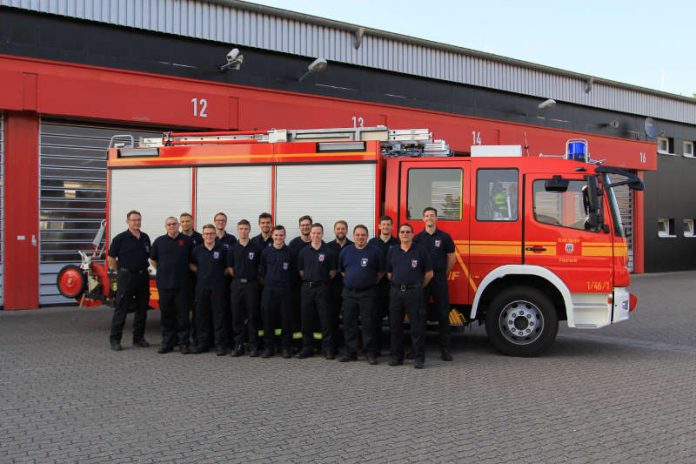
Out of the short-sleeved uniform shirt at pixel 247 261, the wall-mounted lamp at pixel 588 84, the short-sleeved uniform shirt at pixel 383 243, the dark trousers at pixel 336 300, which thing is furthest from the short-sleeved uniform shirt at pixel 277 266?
the wall-mounted lamp at pixel 588 84

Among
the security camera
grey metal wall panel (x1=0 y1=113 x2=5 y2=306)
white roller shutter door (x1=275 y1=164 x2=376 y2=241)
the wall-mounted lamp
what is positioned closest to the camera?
white roller shutter door (x1=275 y1=164 x2=376 y2=241)

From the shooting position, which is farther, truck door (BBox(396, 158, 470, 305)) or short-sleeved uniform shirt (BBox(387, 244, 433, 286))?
truck door (BBox(396, 158, 470, 305))

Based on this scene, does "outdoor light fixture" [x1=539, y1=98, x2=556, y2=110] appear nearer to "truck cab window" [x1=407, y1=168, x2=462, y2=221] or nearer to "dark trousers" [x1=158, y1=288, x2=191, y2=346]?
"truck cab window" [x1=407, y1=168, x2=462, y2=221]

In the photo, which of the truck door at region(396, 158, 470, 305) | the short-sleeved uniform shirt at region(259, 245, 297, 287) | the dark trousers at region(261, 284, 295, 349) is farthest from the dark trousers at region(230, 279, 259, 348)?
the truck door at region(396, 158, 470, 305)

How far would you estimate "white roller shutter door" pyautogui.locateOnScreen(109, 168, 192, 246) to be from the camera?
920cm

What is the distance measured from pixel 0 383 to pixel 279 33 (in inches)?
422

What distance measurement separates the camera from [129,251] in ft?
27.9

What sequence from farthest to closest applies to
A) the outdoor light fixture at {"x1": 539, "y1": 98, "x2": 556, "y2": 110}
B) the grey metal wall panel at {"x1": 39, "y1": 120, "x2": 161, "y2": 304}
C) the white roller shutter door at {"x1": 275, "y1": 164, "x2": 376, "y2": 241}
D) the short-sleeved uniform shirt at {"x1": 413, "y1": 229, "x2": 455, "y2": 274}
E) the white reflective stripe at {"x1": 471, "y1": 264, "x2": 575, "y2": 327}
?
the outdoor light fixture at {"x1": 539, "y1": 98, "x2": 556, "y2": 110}
the grey metal wall panel at {"x1": 39, "y1": 120, "x2": 161, "y2": 304}
the white roller shutter door at {"x1": 275, "y1": 164, "x2": 376, "y2": 241}
the white reflective stripe at {"x1": 471, "y1": 264, "x2": 575, "y2": 327}
the short-sleeved uniform shirt at {"x1": 413, "y1": 229, "x2": 455, "y2": 274}

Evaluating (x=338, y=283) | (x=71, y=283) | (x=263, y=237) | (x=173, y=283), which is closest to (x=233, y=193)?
(x=263, y=237)

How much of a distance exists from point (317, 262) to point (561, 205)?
3.19 meters

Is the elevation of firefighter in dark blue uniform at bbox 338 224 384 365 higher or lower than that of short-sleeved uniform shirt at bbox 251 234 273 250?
lower

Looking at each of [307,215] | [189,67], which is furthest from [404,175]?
[189,67]

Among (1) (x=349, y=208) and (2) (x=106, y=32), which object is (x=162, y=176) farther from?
(2) (x=106, y=32)

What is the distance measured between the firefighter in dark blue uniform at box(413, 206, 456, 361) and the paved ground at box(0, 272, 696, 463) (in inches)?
21.0
